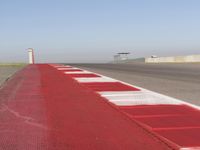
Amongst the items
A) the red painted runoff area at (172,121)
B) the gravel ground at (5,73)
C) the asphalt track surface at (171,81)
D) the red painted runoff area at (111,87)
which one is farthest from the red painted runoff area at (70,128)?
the gravel ground at (5,73)

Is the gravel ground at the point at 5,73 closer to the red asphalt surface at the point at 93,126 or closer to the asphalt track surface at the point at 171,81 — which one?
the asphalt track surface at the point at 171,81

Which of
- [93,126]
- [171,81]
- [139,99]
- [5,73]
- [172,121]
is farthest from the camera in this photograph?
[5,73]

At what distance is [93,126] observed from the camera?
743cm

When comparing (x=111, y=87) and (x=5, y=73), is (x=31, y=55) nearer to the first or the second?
(x=5, y=73)

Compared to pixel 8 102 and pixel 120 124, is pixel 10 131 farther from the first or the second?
pixel 8 102

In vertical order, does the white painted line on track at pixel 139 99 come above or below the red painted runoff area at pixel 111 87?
above

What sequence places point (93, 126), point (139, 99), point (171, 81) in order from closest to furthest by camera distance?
point (93, 126) → point (139, 99) → point (171, 81)

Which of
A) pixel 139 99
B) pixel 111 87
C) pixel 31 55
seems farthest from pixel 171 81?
pixel 31 55

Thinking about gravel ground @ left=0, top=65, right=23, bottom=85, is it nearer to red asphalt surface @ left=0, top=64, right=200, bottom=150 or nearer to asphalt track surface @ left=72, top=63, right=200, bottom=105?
asphalt track surface @ left=72, top=63, right=200, bottom=105

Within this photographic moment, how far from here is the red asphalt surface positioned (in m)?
6.04

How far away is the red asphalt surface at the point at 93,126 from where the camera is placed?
6039 mm

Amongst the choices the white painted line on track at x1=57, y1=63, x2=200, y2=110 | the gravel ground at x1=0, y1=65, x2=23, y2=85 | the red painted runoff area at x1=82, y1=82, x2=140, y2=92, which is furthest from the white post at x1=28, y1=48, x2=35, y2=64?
the white painted line on track at x1=57, y1=63, x2=200, y2=110

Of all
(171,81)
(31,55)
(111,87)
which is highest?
(31,55)

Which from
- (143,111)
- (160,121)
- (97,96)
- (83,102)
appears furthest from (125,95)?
(160,121)
